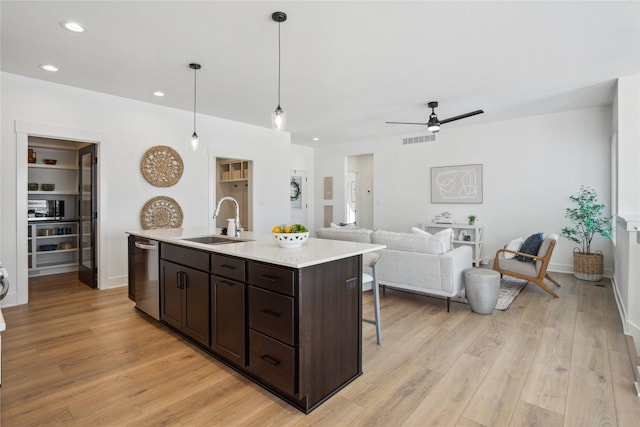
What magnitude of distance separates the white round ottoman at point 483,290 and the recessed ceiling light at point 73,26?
4.33m

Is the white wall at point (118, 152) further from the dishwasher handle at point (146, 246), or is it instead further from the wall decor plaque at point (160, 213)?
the dishwasher handle at point (146, 246)

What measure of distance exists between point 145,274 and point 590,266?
5894 millimetres

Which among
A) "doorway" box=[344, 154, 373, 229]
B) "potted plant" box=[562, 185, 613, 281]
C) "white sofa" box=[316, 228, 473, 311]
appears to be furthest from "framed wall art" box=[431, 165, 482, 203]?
"white sofa" box=[316, 228, 473, 311]

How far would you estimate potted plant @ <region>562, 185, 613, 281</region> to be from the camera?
15.6ft

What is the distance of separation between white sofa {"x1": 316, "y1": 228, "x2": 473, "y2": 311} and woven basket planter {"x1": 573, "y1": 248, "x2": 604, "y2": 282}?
2.26m

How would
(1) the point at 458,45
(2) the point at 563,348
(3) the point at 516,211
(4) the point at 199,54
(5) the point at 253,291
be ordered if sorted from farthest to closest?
(3) the point at 516,211
(4) the point at 199,54
(1) the point at 458,45
(2) the point at 563,348
(5) the point at 253,291

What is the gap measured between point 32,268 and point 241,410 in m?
5.25

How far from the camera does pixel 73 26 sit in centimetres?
276

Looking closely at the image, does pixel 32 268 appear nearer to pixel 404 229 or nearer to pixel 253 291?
pixel 253 291

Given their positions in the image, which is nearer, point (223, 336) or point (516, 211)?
point (223, 336)

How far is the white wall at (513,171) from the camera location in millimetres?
5176

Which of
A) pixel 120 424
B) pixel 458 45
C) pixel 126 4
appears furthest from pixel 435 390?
pixel 126 4

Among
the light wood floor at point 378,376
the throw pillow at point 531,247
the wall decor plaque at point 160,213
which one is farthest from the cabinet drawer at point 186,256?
the throw pillow at point 531,247

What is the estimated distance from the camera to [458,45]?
3082 mm
